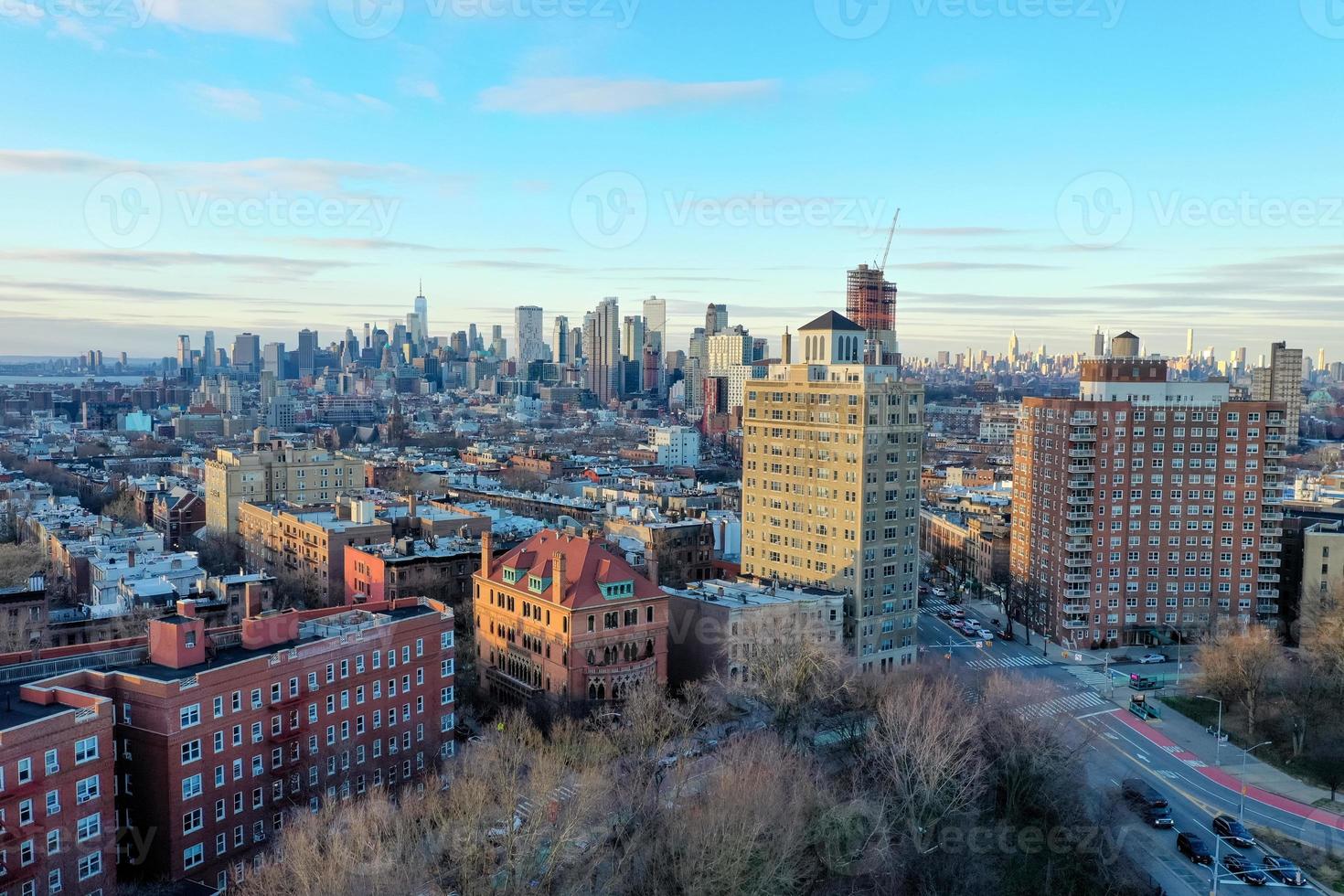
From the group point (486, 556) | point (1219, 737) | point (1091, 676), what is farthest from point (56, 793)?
point (1091, 676)

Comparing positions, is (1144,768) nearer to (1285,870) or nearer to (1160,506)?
(1285,870)

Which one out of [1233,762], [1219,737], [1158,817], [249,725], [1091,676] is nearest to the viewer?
[249,725]

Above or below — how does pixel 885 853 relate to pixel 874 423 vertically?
below

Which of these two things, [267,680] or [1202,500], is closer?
[267,680]

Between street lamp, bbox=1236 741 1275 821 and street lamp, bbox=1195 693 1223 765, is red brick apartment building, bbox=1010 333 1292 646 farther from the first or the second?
street lamp, bbox=1236 741 1275 821

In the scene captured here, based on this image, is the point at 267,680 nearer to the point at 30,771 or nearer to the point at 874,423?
the point at 30,771

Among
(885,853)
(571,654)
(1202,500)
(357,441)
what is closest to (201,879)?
(571,654)
